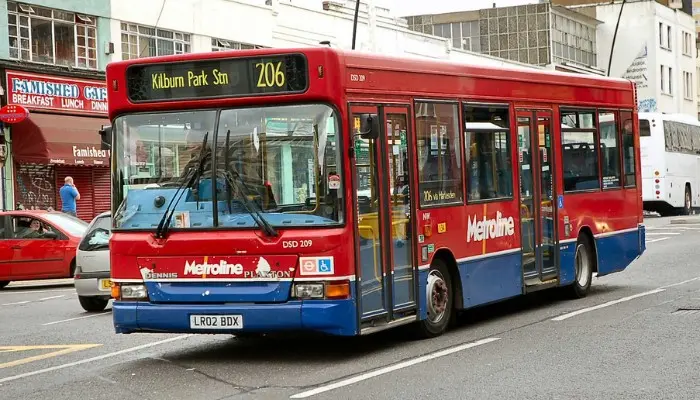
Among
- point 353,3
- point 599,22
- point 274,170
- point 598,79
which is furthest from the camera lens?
point 599,22

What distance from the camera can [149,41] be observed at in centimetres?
3656

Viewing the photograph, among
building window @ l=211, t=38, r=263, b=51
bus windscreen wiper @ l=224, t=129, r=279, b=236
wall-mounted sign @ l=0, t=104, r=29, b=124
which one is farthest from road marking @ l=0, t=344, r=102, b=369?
building window @ l=211, t=38, r=263, b=51

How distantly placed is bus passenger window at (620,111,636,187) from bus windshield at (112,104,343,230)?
7.86 metres

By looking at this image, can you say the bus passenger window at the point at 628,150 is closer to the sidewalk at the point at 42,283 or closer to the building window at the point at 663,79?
the sidewalk at the point at 42,283

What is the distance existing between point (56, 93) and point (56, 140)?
4.44 ft

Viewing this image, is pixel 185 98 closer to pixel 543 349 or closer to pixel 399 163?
pixel 399 163

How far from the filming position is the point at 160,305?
36.5 ft

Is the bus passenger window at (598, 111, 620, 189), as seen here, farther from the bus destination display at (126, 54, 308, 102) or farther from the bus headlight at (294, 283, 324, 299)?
the bus headlight at (294, 283, 324, 299)

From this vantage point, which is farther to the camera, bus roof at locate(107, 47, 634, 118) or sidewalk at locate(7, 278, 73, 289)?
sidewalk at locate(7, 278, 73, 289)

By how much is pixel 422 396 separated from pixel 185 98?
386 cm

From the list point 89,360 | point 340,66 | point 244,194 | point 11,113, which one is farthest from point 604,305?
point 11,113

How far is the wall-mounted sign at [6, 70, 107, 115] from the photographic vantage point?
3155 centimetres

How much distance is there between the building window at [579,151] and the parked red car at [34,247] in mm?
11140

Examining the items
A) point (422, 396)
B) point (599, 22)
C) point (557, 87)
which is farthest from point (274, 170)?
point (599, 22)
